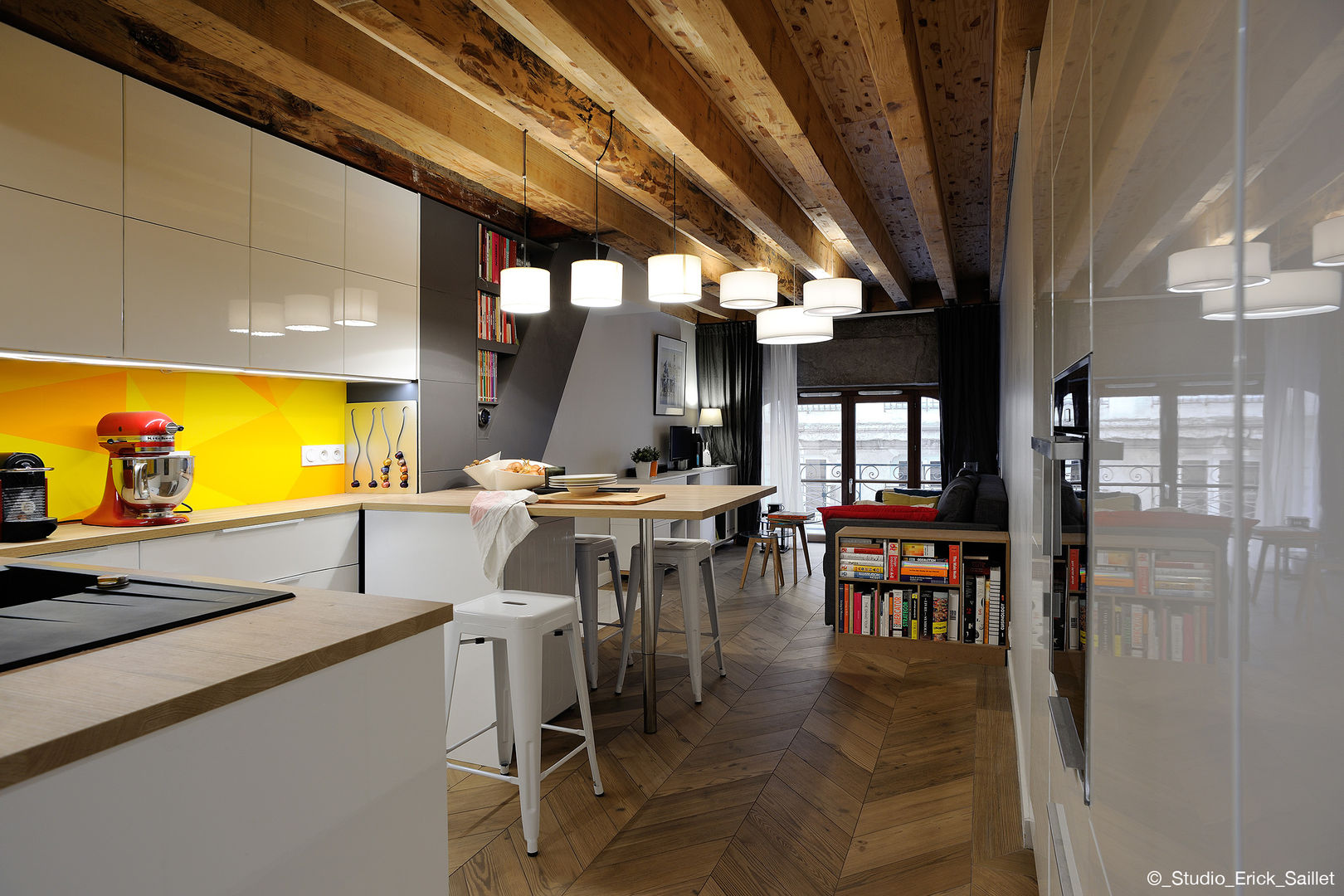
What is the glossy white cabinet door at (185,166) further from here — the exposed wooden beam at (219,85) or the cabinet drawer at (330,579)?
the cabinet drawer at (330,579)

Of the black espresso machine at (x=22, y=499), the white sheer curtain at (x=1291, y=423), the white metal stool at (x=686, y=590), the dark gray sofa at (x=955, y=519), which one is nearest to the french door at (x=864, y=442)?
the dark gray sofa at (x=955, y=519)

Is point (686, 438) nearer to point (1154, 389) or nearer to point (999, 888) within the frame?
point (999, 888)

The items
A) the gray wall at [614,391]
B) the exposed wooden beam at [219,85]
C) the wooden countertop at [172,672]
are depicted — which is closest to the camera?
the wooden countertop at [172,672]

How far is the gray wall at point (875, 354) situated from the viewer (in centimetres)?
754

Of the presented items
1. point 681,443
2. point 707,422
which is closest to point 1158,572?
point 681,443

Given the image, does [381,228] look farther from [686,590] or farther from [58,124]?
[686,590]

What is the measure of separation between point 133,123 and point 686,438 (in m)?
5.48

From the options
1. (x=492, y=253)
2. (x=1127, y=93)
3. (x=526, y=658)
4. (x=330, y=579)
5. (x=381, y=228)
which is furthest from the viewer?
(x=492, y=253)

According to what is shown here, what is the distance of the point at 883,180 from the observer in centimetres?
425

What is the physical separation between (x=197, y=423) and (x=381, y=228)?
1.24 metres

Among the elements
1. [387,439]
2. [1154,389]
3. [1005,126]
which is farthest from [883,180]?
[1154,389]

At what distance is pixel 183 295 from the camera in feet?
8.89

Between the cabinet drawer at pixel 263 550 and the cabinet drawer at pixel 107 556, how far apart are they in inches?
1.1

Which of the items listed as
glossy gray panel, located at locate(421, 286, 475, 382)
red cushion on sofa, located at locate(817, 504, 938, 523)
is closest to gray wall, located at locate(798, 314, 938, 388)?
red cushion on sofa, located at locate(817, 504, 938, 523)
